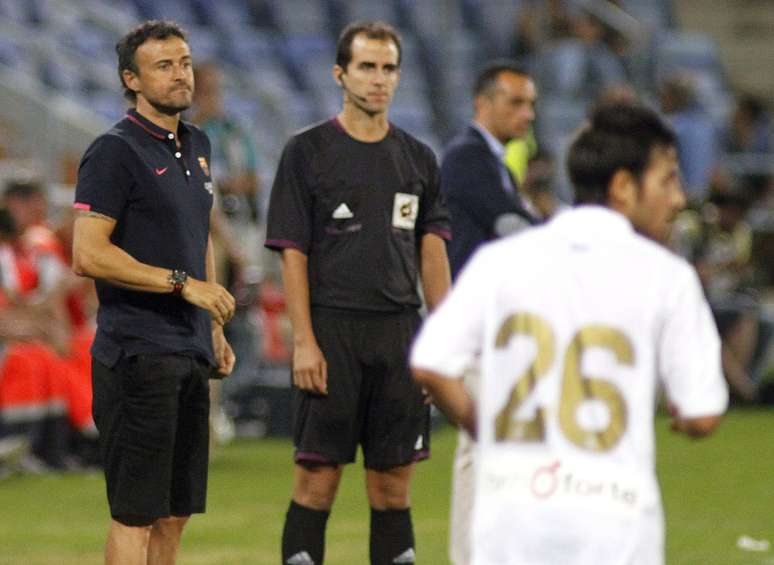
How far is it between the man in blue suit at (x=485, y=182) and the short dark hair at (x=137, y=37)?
5.86 feet

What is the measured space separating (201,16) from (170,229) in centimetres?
1470

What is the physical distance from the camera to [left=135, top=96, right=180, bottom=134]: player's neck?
6176 mm

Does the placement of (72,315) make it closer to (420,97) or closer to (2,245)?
(2,245)

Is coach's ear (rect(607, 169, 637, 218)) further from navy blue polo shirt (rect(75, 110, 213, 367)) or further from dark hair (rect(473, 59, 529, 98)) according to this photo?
dark hair (rect(473, 59, 529, 98))

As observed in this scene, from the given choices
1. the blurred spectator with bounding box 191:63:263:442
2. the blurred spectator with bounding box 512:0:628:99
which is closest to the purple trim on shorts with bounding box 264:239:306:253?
the blurred spectator with bounding box 191:63:263:442

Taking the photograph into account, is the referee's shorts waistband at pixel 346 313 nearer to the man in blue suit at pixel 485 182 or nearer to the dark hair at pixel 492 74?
the man in blue suit at pixel 485 182

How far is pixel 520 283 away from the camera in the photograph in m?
4.14

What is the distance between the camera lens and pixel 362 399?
6855 mm

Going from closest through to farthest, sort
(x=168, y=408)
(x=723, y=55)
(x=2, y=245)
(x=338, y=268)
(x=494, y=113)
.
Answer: (x=168, y=408), (x=338, y=268), (x=494, y=113), (x=2, y=245), (x=723, y=55)

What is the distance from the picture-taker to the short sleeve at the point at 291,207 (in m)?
6.76

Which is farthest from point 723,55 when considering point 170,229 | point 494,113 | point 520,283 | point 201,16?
point 520,283

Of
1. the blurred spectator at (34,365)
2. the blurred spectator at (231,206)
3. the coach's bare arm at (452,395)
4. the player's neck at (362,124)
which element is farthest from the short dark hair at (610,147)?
the blurred spectator at (34,365)

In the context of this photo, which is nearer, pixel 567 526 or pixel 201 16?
pixel 567 526

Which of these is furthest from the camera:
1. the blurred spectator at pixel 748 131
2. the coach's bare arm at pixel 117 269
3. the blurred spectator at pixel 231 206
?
the blurred spectator at pixel 748 131
